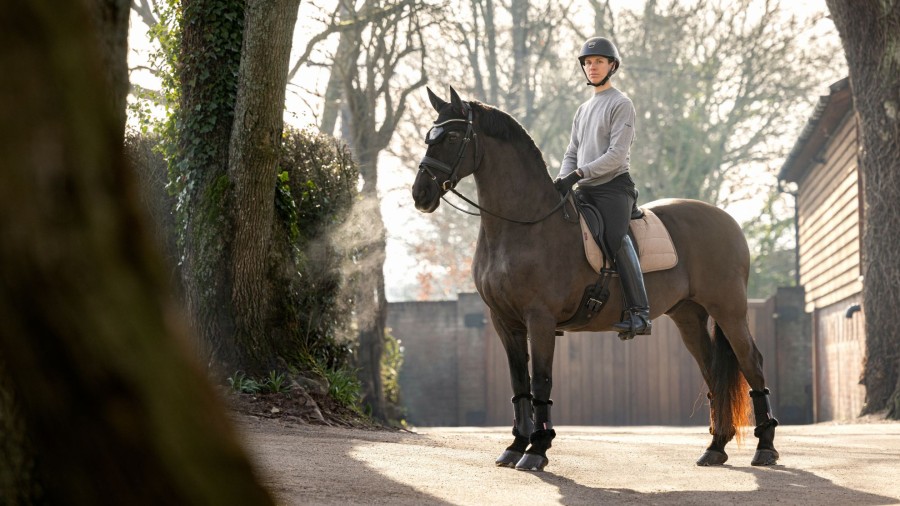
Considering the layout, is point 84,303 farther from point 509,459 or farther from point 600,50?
point 600,50

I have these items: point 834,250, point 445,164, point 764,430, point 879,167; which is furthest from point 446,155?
point 834,250

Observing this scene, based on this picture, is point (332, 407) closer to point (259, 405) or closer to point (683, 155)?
point (259, 405)

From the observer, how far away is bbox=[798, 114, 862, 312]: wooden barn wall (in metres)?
18.0

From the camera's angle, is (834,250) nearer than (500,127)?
No

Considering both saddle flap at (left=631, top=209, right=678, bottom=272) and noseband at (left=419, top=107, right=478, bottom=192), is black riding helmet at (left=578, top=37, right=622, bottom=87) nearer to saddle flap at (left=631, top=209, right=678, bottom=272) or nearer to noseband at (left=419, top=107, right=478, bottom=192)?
noseband at (left=419, top=107, right=478, bottom=192)

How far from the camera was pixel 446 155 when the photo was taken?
22.8 feet

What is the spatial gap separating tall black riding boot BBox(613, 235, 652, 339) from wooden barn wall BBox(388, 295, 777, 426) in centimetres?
1412

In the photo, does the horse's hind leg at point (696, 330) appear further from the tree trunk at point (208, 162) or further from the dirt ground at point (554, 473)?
the tree trunk at point (208, 162)

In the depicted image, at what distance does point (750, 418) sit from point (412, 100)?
71.0ft

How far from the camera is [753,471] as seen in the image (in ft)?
23.9

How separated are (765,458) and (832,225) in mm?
13791

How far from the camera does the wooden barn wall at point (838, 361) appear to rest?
17.5 metres

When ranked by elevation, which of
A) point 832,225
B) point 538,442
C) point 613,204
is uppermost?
point 832,225

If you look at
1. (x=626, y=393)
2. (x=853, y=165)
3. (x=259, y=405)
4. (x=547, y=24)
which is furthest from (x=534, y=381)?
(x=547, y=24)
